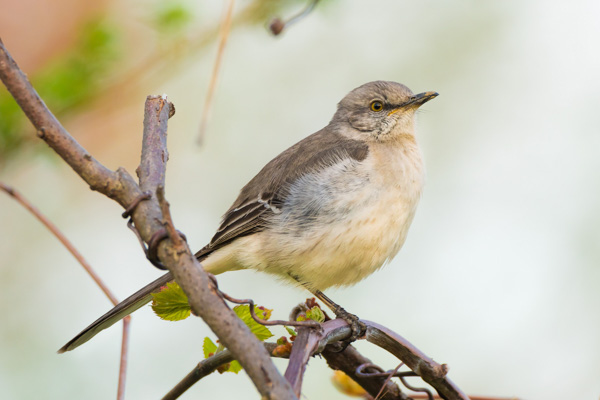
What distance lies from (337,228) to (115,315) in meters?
1.29

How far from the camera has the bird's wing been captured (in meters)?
4.23

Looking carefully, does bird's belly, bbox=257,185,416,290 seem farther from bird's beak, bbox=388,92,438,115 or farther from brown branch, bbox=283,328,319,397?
brown branch, bbox=283,328,319,397

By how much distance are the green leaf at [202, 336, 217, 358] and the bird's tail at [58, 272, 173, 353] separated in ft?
2.16

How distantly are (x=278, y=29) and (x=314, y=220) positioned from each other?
50.8 inches

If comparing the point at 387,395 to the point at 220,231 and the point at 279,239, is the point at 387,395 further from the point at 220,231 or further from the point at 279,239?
the point at 220,231

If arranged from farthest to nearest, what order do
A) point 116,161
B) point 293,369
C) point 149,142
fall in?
point 116,161, point 149,142, point 293,369

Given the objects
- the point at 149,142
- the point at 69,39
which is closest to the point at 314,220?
the point at 149,142

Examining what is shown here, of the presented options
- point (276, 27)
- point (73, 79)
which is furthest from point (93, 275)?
point (73, 79)

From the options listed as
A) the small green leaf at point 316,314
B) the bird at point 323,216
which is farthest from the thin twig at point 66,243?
the bird at point 323,216

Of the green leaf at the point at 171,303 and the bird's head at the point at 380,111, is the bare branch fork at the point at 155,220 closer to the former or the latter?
the green leaf at the point at 171,303

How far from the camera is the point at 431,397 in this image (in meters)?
2.41

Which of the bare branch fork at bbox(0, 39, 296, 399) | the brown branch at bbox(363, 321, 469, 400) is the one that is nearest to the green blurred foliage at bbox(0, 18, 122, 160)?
the bare branch fork at bbox(0, 39, 296, 399)

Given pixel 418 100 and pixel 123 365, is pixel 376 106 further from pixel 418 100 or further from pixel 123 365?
pixel 123 365

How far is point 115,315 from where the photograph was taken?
10.8 feet
